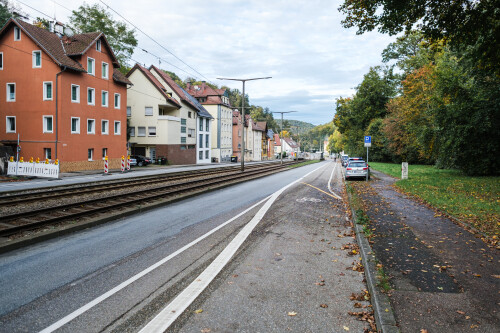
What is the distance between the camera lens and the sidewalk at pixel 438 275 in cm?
383

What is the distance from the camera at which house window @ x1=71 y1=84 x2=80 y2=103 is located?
1235 inches

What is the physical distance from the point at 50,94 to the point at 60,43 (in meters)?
6.47

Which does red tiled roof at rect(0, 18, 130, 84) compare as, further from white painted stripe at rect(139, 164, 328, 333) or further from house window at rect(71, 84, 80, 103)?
white painted stripe at rect(139, 164, 328, 333)

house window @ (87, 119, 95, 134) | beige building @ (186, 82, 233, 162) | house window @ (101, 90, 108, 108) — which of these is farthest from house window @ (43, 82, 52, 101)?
beige building @ (186, 82, 233, 162)

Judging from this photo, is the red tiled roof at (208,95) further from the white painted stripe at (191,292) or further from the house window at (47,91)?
the white painted stripe at (191,292)

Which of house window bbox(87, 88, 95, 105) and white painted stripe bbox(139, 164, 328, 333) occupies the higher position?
house window bbox(87, 88, 95, 105)

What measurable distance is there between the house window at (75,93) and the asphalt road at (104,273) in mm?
26828

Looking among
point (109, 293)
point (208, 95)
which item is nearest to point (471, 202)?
point (109, 293)

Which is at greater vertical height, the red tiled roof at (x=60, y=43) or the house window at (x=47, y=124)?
the red tiled roof at (x=60, y=43)

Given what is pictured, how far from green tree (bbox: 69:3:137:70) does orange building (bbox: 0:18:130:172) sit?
1232 centimetres

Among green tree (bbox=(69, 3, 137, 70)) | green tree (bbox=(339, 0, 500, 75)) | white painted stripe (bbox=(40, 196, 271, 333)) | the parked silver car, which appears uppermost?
green tree (bbox=(69, 3, 137, 70))

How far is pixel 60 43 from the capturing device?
3309 cm

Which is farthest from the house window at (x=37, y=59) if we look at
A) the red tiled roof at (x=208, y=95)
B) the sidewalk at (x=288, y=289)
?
the red tiled roof at (x=208, y=95)

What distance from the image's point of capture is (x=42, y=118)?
30016mm
